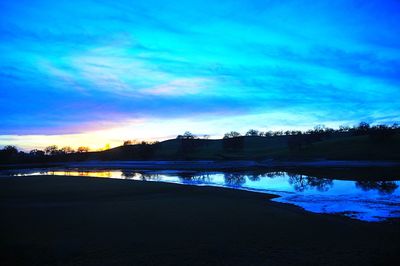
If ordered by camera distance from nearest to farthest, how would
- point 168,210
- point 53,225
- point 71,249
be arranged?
1. point 71,249
2. point 53,225
3. point 168,210

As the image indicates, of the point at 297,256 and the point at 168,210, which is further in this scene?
the point at 168,210

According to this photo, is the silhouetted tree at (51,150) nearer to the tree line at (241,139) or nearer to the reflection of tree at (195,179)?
the tree line at (241,139)

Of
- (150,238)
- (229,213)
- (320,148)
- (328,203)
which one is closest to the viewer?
(150,238)

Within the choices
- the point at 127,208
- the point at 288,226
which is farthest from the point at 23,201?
the point at 288,226

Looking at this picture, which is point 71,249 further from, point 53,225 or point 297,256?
point 297,256

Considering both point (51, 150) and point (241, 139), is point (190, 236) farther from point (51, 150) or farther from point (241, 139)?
point (51, 150)

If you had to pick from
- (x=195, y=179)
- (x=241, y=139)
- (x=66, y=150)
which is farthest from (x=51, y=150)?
(x=195, y=179)

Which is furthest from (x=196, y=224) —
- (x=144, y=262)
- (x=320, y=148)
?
(x=320, y=148)

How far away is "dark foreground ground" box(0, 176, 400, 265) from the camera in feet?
32.4

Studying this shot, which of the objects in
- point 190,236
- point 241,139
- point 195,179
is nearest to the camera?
point 190,236

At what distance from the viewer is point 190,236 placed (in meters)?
12.2

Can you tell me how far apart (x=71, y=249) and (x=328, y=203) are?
42.6 ft

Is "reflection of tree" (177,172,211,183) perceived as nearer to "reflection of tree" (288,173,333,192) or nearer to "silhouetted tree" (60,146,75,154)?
"reflection of tree" (288,173,333,192)

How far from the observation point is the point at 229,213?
16219mm
